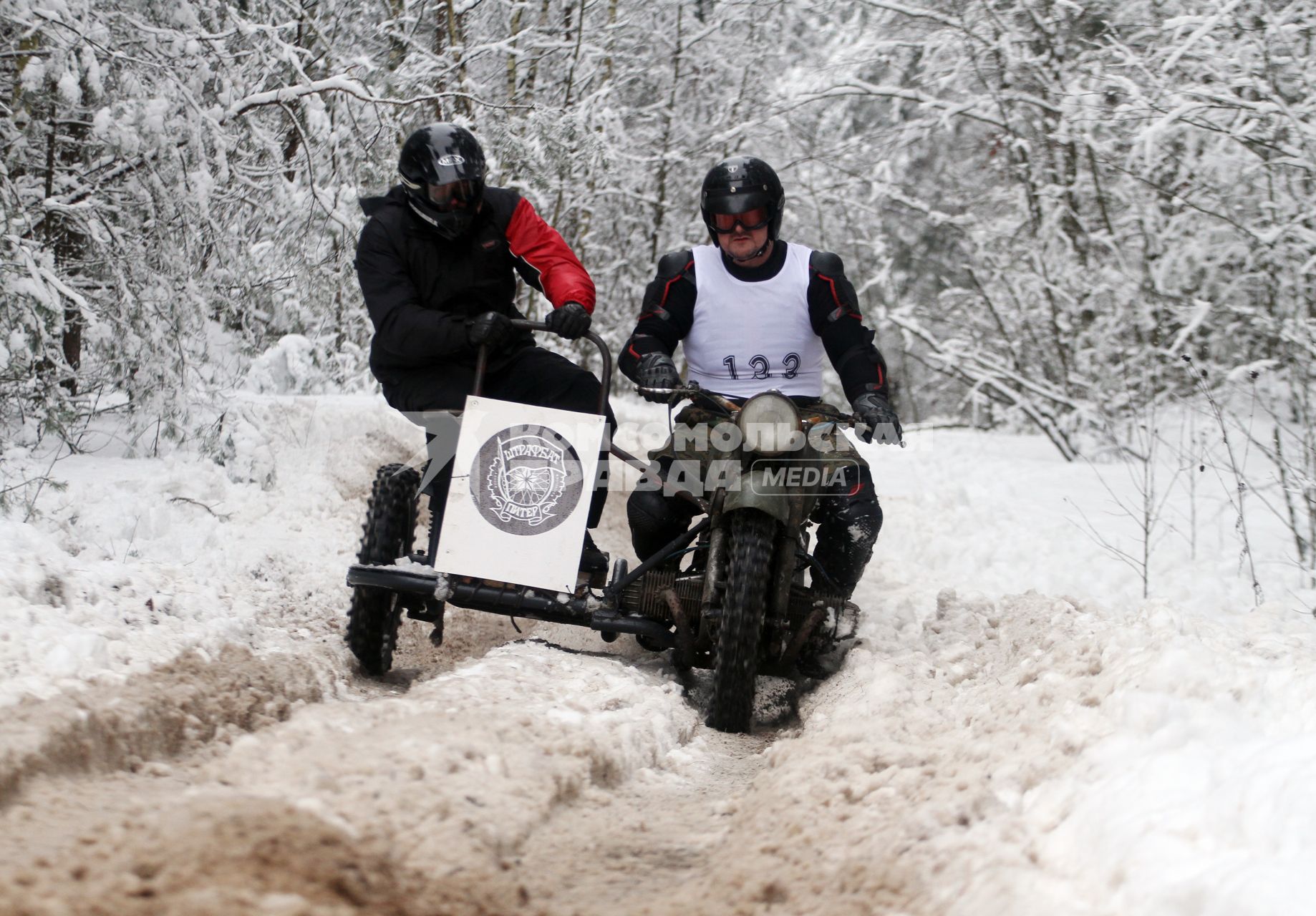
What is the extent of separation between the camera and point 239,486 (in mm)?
6574

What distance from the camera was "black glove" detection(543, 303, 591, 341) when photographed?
4508 millimetres

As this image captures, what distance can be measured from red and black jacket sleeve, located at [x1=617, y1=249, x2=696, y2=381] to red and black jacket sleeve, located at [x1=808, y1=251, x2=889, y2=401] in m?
0.54

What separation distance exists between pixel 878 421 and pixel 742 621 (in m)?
0.99

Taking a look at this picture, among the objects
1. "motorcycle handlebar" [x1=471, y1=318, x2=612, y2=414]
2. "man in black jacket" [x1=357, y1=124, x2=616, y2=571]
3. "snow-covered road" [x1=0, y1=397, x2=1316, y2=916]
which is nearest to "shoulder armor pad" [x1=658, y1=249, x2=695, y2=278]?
"man in black jacket" [x1=357, y1=124, x2=616, y2=571]

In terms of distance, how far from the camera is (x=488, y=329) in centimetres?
443

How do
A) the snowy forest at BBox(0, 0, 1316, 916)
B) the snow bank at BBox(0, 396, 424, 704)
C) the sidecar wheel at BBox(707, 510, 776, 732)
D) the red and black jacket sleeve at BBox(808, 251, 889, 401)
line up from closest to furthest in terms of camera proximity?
the snowy forest at BBox(0, 0, 1316, 916) < the snow bank at BBox(0, 396, 424, 704) < the sidecar wheel at BBox(707, 510, 776, 732) < the red and black jacket sleeve at BBox(808, 251, 889, 401)

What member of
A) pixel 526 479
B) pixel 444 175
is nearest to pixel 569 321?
pixel 526 479

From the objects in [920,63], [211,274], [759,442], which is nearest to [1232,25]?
[920,63]

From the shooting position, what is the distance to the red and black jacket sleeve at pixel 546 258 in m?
4.89

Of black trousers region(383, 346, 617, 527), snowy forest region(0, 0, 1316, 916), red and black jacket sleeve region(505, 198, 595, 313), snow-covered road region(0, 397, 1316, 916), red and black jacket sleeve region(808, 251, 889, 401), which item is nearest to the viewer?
snow-covered road region(0, 397, 1316, 916)

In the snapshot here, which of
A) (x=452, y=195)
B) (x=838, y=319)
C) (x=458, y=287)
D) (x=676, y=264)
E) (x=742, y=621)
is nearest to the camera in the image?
(x=742, y=621)

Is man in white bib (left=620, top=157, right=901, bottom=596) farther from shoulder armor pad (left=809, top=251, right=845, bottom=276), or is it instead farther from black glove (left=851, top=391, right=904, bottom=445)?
black glove (left=851, top=391, right=904, bottom=445)

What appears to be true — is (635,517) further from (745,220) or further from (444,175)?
(444,175)

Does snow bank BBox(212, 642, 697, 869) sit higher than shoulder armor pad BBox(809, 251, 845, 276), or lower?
lower
